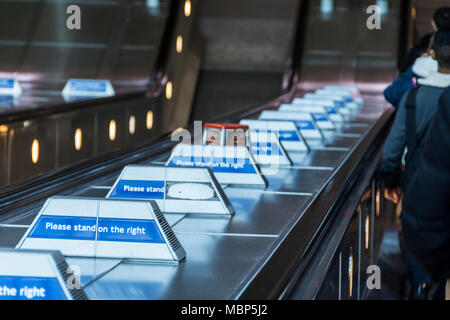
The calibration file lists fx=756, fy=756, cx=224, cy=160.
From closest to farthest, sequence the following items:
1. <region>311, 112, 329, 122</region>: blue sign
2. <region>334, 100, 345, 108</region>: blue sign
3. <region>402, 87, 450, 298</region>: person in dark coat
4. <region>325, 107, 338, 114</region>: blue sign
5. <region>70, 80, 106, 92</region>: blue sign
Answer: <region>402, 87, 450, 298</region>: person in dark coat, <region>311, 112, 329, 122</region>: blue sign, <region>325, 107, 338, 114</region>: blue sign, <region>334, 100, 345, 108</region>: blue sign, <region>70, 80, 106, 92</region>: blue sign

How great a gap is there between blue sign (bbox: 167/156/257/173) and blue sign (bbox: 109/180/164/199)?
28.3 inches

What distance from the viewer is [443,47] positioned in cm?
361

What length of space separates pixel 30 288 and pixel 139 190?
141 centimetres

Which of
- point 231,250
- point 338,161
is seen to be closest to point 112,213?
point 231,250

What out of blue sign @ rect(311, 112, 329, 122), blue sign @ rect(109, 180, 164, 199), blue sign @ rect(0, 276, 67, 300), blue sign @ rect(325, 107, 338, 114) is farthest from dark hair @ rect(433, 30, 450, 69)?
blue sign @ rect(325, 107, 338, 114)

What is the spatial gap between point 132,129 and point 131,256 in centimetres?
815

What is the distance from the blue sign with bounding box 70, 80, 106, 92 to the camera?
32.2 feet

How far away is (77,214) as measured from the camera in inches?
98.7

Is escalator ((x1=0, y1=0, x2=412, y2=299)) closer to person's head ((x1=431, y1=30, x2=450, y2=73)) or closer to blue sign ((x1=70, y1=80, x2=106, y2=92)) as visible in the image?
blue sign ((x1=70, y1=80, x2=106, y2=92))

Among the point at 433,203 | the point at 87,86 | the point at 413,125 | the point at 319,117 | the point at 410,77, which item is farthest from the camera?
the point at 87,86

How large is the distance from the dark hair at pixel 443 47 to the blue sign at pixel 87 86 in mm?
6821

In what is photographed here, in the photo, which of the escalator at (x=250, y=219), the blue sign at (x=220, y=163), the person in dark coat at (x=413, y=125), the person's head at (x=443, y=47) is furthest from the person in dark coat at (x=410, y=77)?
the blue sign at (x=220, y=163)

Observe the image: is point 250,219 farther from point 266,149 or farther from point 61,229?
point 266,149

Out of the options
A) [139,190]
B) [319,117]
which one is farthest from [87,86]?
[139,190]
